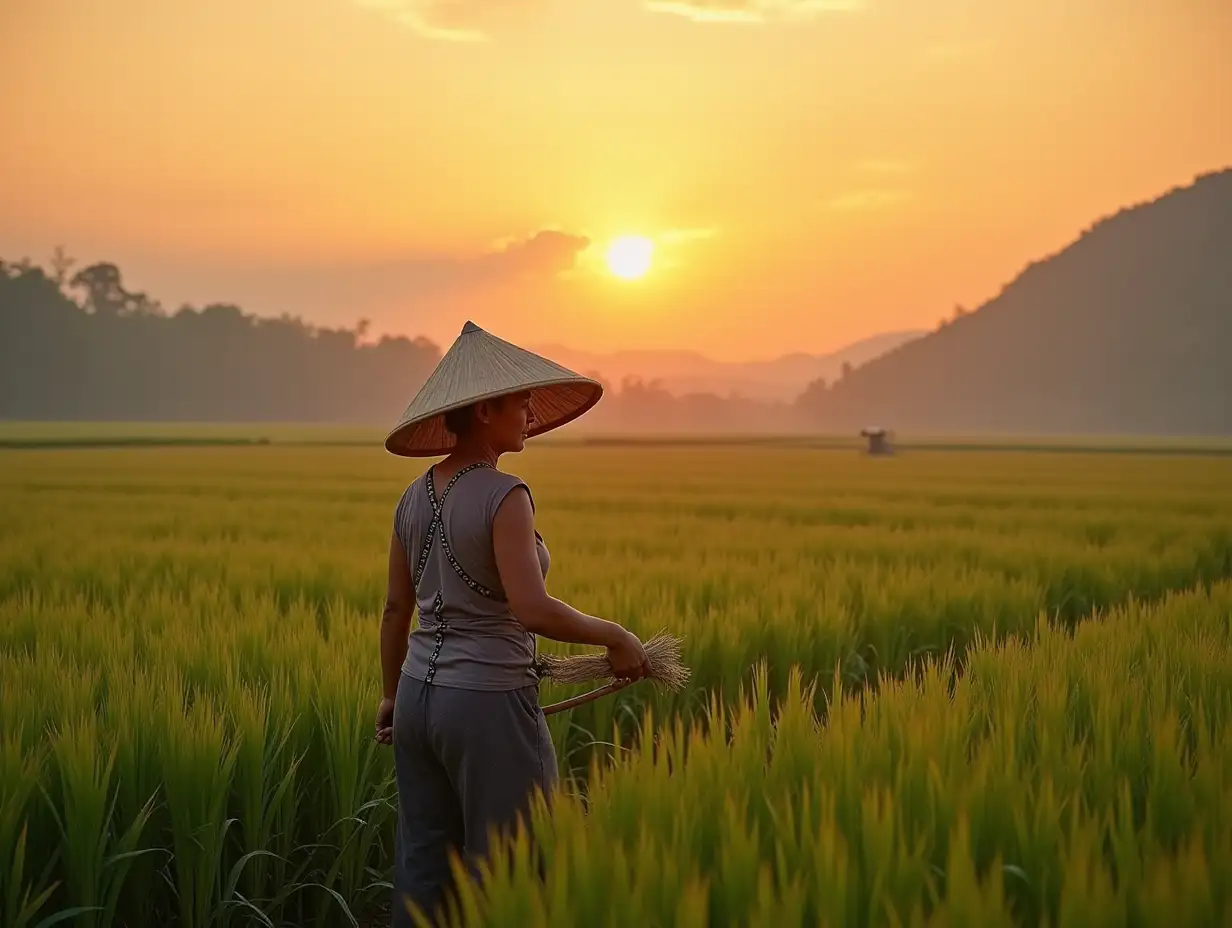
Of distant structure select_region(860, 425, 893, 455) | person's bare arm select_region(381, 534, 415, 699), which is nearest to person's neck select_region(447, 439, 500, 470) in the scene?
person's bare arm select_region(381, 534, 415, 699)

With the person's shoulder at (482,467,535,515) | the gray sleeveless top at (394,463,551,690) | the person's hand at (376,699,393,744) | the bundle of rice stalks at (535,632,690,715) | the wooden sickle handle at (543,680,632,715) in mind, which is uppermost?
the person's shoulder at (482,467,535,515)

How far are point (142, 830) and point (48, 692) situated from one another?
825mm

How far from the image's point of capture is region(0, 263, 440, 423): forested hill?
448 ft

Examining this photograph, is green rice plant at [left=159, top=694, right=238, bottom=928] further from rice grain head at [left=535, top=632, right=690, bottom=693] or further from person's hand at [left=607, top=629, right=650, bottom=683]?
person's hand at [left=607, top=629, right=650, bottom=683]

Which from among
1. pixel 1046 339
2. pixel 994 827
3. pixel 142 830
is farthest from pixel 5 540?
pixel 1046 339

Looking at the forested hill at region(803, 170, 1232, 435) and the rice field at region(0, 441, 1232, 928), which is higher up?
the forested hill at region(803, 170, 1232, 435)

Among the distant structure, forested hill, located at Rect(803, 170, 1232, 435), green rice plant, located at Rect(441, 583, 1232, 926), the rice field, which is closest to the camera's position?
green rice plant, located at Rect(441, 583, 1232, 926)

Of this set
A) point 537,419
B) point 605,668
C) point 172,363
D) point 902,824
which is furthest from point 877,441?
point 172,363

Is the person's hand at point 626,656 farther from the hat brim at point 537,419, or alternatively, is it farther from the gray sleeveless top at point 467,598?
the hat brim at point 537,419

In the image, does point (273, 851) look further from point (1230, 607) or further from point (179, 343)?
point (179, 343)

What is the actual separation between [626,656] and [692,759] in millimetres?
353

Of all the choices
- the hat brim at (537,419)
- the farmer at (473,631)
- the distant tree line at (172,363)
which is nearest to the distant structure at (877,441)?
the hat brim at (537,419)

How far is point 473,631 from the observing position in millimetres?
2684

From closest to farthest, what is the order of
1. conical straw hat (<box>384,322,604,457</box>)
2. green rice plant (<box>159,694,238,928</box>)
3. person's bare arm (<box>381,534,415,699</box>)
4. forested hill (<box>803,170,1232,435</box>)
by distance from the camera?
1. conical straw hat (<box>384,322,604,457</box>)
2. person's bare arm (<box>381,534,415,699</box>)
3. green rice plant (<box>159,694,238,928</box>)
4. forested hill (<box>803,170,1232,435</box>)
